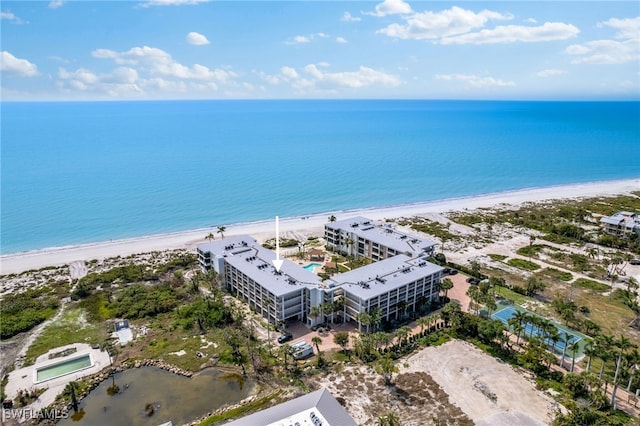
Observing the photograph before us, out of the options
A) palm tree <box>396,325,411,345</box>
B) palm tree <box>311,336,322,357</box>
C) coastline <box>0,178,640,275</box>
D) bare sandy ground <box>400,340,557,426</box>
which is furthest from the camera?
coastline <box>0,178,640,275</box>

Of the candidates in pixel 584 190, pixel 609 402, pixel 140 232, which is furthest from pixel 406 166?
pixel 609 402

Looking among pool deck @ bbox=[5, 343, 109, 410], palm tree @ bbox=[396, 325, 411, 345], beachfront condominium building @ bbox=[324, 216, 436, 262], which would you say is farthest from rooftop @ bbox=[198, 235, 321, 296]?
pool deck @ bbox=[5, 343, 109, 410]

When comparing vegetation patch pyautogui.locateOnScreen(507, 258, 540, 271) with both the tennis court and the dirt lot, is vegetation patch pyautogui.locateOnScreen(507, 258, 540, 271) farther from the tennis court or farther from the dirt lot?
the dirt lot

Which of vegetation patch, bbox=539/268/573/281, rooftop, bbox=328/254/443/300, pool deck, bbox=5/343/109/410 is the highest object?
rooftop, bbox=328/254/443/300

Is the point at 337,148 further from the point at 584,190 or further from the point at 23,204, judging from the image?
the point at 23,204

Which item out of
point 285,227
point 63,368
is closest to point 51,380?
point 63,368
